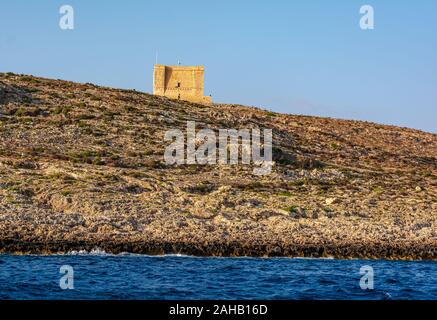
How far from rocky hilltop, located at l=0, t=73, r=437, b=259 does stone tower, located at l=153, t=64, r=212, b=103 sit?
69.2ft

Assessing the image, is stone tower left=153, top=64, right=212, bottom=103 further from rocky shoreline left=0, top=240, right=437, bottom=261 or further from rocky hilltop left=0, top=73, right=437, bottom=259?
rocky shoreline left=0, top=240, right=437, bottom=261

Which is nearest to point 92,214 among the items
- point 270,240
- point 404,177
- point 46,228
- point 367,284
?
point 46,228

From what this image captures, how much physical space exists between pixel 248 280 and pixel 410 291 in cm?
587

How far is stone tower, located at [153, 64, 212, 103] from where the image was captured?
94.9 m

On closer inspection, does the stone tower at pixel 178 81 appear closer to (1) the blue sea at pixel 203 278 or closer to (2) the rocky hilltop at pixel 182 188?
(2) the rocky hilltop at pixel 182 188

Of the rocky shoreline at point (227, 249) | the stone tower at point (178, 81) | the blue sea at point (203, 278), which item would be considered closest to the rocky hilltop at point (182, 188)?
the rocky shoreline at point (227, 249)

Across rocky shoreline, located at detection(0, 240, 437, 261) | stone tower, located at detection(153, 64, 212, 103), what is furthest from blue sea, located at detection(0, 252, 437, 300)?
stone tower, located at detection(153, 64, 212, 103)

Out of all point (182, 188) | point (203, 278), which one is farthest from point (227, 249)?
point (182, 188)

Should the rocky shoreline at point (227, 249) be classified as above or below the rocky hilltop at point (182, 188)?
below

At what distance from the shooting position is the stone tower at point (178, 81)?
94.9 metres

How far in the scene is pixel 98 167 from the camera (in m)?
48.2

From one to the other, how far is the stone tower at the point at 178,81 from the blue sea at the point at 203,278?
206ft

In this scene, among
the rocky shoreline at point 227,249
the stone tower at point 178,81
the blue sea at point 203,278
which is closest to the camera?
the blue sea at point 203,278

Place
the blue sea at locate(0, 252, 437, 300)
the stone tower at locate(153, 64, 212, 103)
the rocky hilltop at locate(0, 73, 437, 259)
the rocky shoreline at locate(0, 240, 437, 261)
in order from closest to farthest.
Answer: the blue sea at locate(0, 252, 437, 300), the rocky shoreline at locate(0, 240, 437, 261), the rocky hilltop at locate(0, 73, 437, 259), the stone tower at locate(153, 64, 212, 103)
